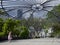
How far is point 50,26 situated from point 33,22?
6.03 m

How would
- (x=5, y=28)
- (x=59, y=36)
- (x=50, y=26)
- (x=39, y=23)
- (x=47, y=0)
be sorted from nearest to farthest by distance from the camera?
1. (x=5, y=28)
2. (x=59, y=36)
3. (x=50, y=26)
4. (x=39, y=23)
5. (x=47, y=0)

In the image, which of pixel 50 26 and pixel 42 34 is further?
pixel 42 34

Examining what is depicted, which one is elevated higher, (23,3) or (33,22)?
(23,3)

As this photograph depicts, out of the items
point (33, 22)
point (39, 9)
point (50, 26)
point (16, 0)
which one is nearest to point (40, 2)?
point (39, 9)

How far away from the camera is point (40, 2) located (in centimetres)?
5803

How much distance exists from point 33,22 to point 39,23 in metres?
1.10

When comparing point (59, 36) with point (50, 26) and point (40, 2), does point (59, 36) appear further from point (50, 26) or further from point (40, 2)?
point (40, 2)

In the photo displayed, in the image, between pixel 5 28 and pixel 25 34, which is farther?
pixel 25 34

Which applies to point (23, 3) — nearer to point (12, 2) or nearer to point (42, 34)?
point (12, 2)

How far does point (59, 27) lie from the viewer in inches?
1457

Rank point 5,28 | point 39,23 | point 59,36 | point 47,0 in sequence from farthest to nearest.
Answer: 1. point 47,0
2. point 39,23
3. point 59,36
4. point 5,28

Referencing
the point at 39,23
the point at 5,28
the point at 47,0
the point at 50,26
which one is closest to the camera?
the point at 5,28

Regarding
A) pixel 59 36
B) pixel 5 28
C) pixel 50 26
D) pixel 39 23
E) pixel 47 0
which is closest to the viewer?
pixel 5 28

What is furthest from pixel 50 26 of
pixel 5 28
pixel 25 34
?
pixel 5 28
